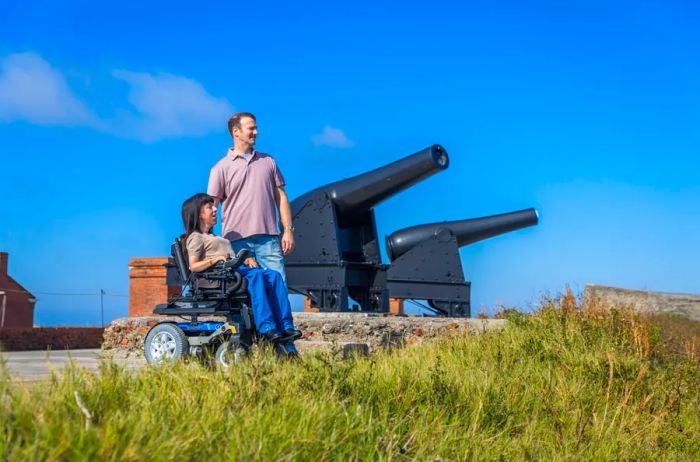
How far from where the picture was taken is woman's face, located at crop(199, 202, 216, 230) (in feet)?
20.2

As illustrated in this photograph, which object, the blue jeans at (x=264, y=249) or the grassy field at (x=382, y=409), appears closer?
the grassy field at (x=382, y=409)

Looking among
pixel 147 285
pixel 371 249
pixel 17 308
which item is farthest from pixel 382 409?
pixel 17 308

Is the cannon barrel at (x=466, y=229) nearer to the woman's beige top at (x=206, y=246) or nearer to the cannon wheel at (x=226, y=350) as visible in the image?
the woman's beige top at (x=206, y=246)

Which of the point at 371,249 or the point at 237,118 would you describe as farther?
the point at 371,249

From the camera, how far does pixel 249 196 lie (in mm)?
6352

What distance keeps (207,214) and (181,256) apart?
1.19 ft

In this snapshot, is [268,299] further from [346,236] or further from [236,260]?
[346,236]

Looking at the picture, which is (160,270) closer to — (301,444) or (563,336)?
(563,336)

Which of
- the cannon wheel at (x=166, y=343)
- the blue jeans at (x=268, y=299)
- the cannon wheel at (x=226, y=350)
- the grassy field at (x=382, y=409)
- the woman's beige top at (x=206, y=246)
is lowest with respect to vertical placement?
the grassy field at (x=382, y=409)

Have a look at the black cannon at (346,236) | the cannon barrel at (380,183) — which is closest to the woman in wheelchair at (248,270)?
the black cannon at (346,236)

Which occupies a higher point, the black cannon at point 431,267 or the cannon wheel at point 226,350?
the black cannon at point 431,267

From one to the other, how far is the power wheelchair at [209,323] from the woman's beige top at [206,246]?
0.10 m

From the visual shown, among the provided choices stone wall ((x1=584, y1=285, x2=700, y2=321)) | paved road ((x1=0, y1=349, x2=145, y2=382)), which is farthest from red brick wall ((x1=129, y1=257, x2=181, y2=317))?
stone wall ((x1=584, y1=285, x2=700, y2=321))

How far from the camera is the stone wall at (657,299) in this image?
2067cm
